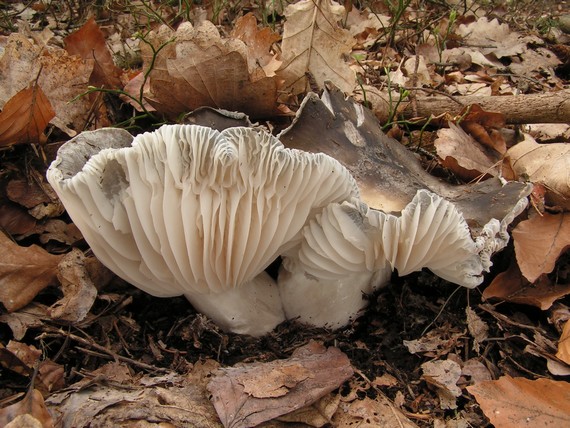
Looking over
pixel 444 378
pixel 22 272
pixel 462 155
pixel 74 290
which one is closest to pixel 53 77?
pixel 22 272

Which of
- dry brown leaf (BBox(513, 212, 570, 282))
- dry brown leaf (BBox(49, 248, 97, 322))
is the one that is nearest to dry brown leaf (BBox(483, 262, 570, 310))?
dry brown leaf (BBox(513, 212, 570, 282))

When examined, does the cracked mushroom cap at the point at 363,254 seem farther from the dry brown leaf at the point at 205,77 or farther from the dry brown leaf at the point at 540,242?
the dry brown leaf at the point at 205,77

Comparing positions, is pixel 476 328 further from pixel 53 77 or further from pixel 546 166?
pixel 53 77

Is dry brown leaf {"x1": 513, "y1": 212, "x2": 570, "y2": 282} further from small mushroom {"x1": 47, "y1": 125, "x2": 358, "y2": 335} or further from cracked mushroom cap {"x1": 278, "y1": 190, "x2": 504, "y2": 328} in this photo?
small mushroom {"x1": 47, "y1": 125, "x2": 358, "y2": 335}

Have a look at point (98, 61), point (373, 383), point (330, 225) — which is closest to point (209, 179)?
point (330, 225)

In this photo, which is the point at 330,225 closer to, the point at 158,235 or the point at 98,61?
the point at 158,235

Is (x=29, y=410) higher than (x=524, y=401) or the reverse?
higher

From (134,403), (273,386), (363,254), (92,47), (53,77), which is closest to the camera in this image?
(134,403)
